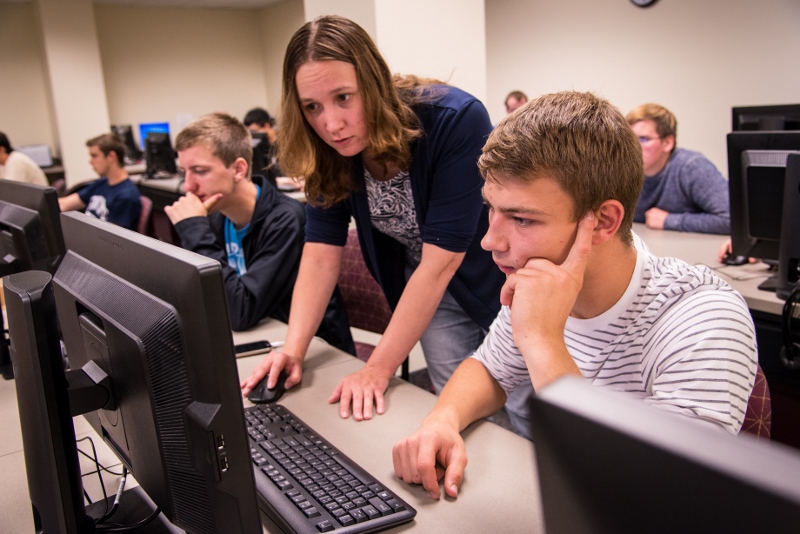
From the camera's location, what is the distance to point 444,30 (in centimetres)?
254

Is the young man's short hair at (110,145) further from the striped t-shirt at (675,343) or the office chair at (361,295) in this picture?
the striped t-shirt at (675,343)

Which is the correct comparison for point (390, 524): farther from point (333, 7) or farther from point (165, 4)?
point (165, 4)

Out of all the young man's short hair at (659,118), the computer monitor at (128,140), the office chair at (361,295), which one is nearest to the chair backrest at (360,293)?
the office chair at (361,295)

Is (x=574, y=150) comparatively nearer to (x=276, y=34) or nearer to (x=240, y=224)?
(x=240, y=224)

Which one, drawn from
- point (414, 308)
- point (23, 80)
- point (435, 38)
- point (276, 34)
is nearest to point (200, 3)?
point (276, 34)

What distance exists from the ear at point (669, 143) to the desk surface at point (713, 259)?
36 centimetres

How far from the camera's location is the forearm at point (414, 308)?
134cm

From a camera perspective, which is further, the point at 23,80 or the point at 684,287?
the point at 23,80

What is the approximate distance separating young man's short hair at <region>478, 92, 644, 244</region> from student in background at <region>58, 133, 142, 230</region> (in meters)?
2.83

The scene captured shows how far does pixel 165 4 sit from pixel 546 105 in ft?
27.9

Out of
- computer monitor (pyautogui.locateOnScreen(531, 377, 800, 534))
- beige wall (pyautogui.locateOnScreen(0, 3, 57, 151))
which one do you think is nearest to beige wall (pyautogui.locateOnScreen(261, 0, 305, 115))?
beige wall (pyautogui.locateOnScreen(0, 3, 57, 151))

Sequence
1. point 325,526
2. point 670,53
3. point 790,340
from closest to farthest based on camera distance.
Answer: point 325,526 → point 790,340 → point 670,53

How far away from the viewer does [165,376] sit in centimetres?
67

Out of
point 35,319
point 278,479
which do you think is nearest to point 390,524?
point 278,479
